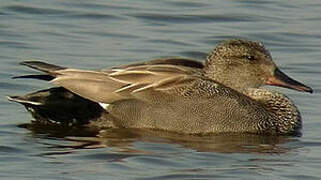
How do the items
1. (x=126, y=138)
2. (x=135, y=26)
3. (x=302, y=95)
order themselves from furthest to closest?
(x=135, y=26)
(x=302, y=95)
(x=126, y=138)

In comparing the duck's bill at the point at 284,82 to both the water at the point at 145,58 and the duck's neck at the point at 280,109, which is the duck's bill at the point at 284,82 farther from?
the water at the point at 145,58

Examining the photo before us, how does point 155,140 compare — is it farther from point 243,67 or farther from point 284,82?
point 284,82

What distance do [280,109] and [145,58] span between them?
2793 mm

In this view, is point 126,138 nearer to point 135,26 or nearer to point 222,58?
point 222,58

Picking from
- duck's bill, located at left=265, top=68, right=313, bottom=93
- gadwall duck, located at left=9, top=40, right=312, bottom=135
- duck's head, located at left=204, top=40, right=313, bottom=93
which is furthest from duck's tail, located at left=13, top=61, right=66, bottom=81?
duck's bill, located at left=265, top=68, right=313, bottom=93

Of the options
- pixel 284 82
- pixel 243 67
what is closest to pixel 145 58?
pixel 243 67

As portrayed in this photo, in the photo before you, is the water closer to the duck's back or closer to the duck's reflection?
the duck's reflection

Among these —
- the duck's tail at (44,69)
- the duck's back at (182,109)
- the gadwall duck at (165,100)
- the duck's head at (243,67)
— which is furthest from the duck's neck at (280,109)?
the duck's tail at (44,69)

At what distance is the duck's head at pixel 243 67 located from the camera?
1258 centimetres

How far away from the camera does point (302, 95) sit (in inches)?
543

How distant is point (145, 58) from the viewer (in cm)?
1502

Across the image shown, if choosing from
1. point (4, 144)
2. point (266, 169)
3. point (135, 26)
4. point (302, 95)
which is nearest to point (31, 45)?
point (135, 26)

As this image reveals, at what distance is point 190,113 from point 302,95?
6.84 feet

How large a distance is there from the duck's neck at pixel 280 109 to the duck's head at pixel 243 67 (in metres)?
0.12
